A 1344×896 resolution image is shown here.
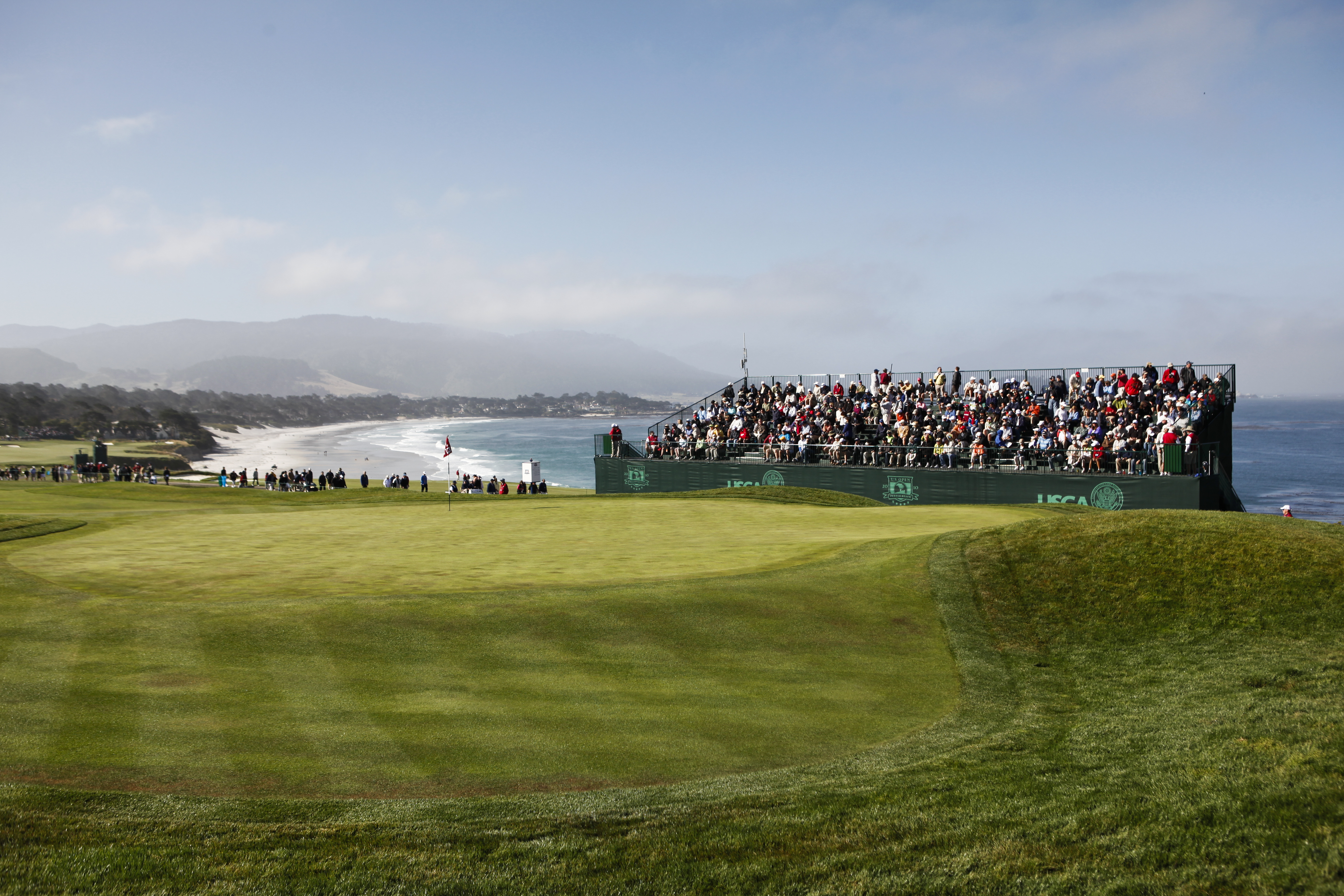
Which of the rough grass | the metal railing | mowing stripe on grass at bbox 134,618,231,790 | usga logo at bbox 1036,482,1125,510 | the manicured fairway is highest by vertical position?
the metal railing

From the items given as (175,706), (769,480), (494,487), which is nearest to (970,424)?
(769,480)

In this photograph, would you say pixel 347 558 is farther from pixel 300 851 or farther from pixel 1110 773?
pixel 1110 773

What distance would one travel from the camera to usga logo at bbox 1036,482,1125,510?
28.6m

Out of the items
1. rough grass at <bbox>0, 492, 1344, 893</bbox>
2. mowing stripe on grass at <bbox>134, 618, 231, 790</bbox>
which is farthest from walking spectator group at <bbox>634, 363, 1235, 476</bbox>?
mowing stripe on grass at <bbox>134, 618, 231, 790</bbox>

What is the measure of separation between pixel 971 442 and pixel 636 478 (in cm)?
1707

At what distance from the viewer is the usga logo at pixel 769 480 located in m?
38.1

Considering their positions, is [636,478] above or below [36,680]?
above

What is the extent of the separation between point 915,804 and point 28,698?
8.42 metres

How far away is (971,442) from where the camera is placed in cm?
3406

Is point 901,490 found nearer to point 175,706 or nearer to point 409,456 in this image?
point 175,706

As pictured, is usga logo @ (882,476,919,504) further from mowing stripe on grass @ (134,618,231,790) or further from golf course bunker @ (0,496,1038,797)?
mowing stripe on grass @ (134,618,231,790)

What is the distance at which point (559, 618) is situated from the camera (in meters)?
11.5

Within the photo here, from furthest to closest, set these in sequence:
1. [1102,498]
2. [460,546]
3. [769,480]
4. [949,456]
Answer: [769,480] → [949,456] → [1102,498] → [460,546]

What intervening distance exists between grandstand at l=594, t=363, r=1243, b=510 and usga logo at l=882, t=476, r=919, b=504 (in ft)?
0.15
